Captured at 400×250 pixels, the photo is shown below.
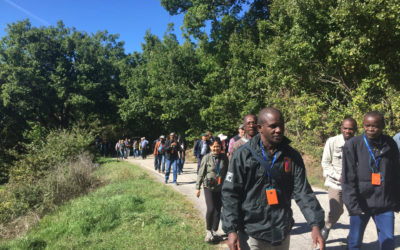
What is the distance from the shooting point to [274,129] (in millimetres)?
2432

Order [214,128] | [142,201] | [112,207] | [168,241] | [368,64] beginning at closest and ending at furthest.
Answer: [168,241]
[112,207]
[142,201]
[368,64]
[214,128]

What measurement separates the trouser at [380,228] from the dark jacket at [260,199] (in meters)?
1.19

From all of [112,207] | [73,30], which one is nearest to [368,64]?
[112,207]

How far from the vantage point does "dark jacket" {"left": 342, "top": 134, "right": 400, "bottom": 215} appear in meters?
3.06

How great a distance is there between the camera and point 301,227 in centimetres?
523

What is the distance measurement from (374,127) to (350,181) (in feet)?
2.20

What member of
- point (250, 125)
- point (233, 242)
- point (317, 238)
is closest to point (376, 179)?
point (317, 238)

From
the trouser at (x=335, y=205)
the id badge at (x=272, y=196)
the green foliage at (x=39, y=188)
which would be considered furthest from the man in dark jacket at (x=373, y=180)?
the green foliage at (x=39, y=188)

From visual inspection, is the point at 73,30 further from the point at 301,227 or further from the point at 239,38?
the point at 301,227

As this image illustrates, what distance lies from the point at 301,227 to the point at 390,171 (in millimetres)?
2551

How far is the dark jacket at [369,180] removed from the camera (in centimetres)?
306

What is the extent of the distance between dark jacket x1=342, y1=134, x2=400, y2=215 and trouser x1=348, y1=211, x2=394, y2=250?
0.09 m

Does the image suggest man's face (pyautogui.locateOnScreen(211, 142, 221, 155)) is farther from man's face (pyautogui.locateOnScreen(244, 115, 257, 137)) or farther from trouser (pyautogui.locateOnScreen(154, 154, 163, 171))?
trouser (pyautogui.locateOnScreen(154, 154, 163, 171))

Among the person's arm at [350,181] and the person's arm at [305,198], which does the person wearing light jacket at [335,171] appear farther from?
the person's arm at [305,198]
